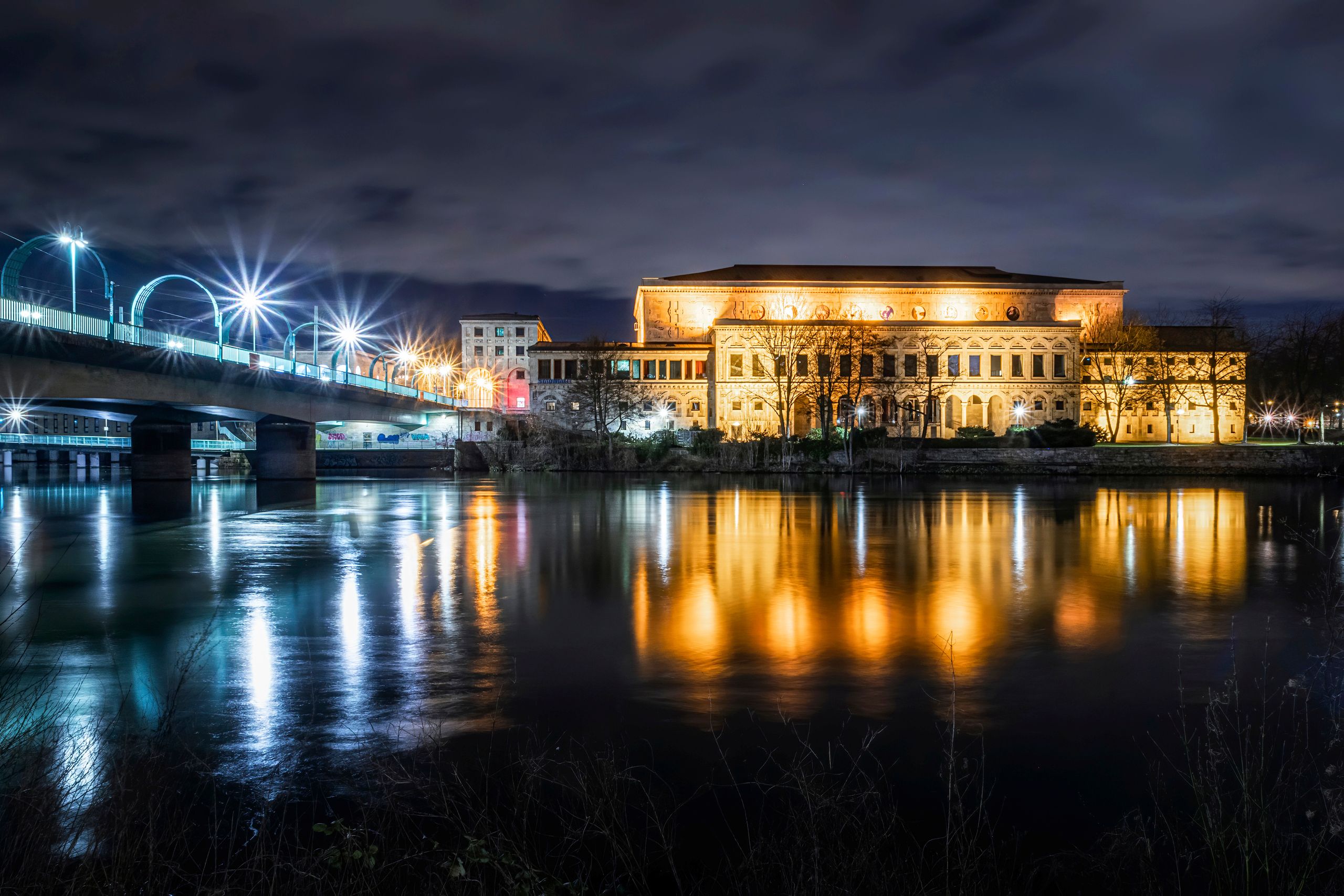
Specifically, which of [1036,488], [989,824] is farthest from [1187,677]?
[1036,488]

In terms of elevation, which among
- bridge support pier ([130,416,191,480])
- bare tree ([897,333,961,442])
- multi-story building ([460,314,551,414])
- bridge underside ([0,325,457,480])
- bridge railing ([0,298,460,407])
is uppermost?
multi-story building ([460,314,551,414])

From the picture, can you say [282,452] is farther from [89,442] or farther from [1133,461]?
[1133,461]

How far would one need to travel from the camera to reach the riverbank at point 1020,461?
2355 inches

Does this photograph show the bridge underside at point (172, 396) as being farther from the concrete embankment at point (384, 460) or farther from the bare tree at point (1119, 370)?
the bare tree at point (1119, 370)

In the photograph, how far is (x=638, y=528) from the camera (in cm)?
2445

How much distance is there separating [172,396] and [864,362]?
61096 mm

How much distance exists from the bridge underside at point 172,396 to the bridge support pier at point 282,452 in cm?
5

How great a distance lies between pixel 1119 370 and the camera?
88375 millimetres

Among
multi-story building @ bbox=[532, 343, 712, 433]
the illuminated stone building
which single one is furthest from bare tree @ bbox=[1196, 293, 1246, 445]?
multi-story building @ bbox=[532, 343, 712, 433]

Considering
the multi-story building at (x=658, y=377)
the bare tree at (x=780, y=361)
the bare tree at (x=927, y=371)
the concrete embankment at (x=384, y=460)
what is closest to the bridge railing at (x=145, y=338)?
the concrete embankment at (x=384, y=460)

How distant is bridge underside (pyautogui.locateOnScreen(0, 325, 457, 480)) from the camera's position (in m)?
32.9

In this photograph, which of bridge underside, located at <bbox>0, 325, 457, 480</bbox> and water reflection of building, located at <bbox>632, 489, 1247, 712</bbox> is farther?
bridge underside, located at <bbox>0, 325, 457, 480</bbox>

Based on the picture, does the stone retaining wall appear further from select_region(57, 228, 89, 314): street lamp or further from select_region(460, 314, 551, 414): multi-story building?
select_region(460, 314, 551, 414): multi-story building

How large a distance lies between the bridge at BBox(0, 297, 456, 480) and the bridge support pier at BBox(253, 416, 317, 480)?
53 mm
